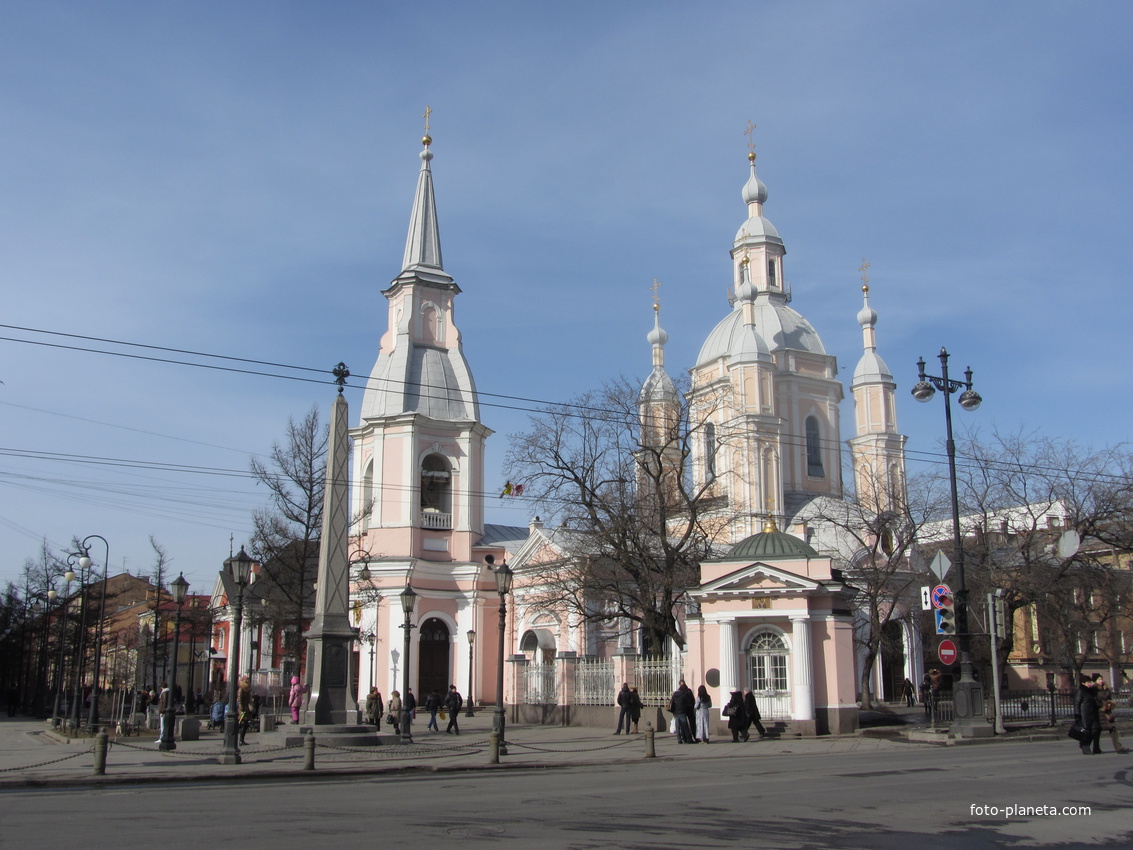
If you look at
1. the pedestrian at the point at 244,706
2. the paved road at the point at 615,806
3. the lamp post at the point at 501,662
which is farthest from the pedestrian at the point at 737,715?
the pedestrian at the point at 244,706

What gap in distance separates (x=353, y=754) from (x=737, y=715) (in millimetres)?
9338

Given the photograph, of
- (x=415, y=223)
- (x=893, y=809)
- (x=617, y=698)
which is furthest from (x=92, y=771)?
(x=415, y=223)

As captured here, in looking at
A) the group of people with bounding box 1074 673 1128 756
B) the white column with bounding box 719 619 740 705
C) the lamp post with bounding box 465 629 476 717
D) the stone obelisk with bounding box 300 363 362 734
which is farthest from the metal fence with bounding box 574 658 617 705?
the group of people with bounding box 1074 673 1128 756

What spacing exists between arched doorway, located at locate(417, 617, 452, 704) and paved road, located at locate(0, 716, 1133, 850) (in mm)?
23825

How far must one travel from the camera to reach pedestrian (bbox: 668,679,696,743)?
2389 cm

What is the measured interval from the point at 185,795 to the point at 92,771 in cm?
438

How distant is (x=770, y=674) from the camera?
84.9 ft

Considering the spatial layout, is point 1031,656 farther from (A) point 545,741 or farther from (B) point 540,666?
(A) point 545,741

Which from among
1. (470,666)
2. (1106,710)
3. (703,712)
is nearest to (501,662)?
(703,712)

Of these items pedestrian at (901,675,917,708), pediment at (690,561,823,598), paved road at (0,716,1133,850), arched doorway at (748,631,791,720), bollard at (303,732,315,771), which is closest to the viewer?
paved road at (0,716,1133,850)

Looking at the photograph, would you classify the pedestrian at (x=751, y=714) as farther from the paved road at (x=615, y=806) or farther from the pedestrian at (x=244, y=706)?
the pedestrian at (x=244, y=706)

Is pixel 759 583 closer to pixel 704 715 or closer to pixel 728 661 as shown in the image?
pixel 728 661

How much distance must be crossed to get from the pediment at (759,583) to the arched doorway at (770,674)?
50.0 inches

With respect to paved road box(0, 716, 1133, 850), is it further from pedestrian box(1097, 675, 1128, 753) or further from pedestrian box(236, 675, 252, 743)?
pedestrian box(236, 675, 252, 743)
